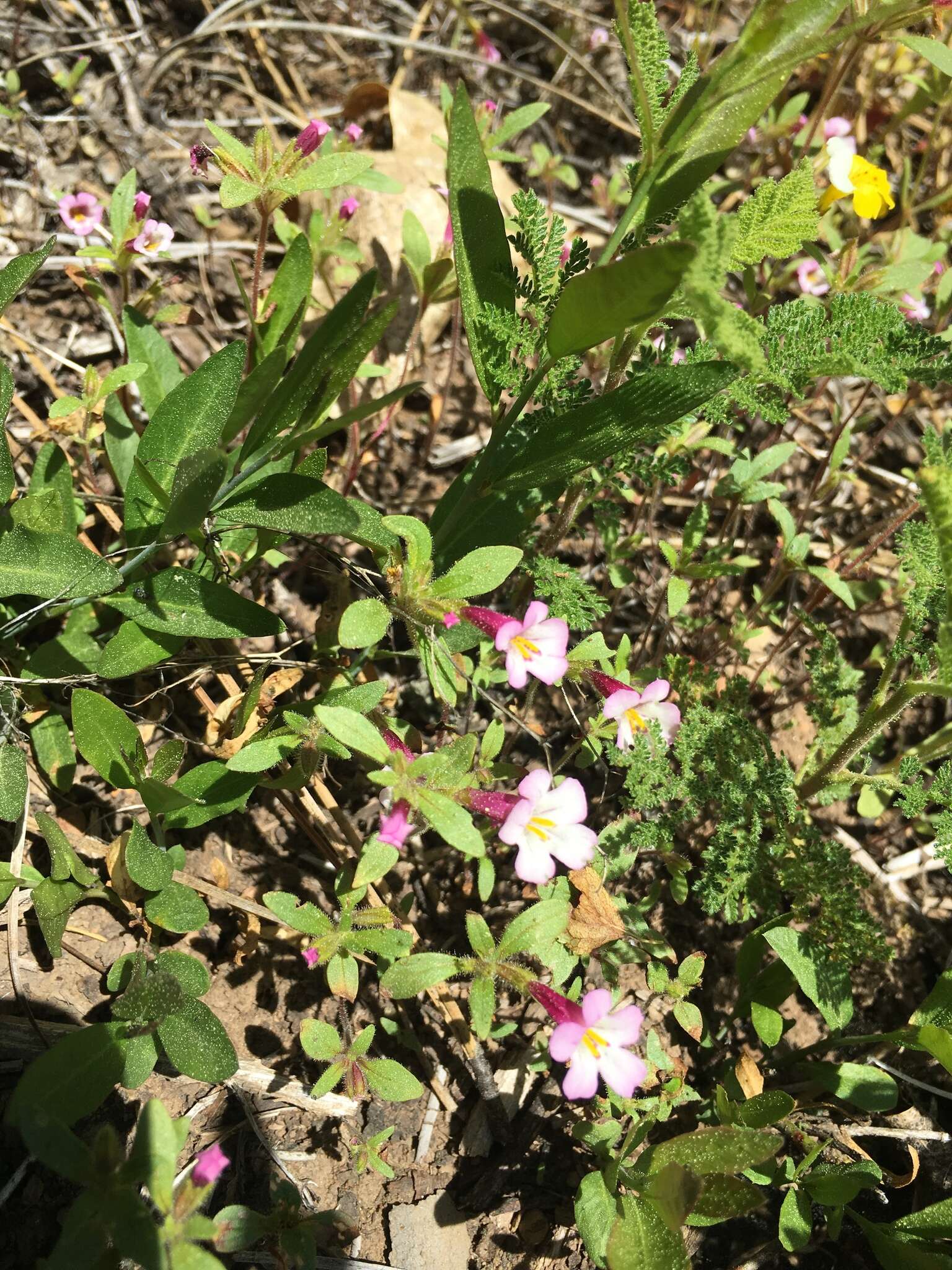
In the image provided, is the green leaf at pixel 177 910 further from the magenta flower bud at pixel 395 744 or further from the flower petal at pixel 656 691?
the flower petal at pixel 656 691

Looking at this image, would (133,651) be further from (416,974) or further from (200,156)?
(200,156)

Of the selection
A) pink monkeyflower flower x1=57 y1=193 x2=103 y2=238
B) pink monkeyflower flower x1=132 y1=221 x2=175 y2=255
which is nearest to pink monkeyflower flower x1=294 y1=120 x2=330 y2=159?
pink monkeyflower flower x1=132 y1=221 x2=175 y2=255

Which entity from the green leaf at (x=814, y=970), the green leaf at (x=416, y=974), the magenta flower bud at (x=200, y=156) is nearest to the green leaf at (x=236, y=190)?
the magenta flower bud at (x=200, y=156)

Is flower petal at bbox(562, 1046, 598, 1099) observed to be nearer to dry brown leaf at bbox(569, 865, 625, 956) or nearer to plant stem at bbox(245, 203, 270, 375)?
dry brown leaf at bbox(569, 865, 625, 956)

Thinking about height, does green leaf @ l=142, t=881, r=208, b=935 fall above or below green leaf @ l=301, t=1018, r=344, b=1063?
above

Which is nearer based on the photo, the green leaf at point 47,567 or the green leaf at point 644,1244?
the green leaf at point 644,1244

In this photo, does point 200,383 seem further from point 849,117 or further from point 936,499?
point 849,117

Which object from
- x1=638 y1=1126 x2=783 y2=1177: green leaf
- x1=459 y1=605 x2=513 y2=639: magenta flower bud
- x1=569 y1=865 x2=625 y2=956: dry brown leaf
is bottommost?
x1=638 y1=1126 x2=783 y2=1177: green leaf
